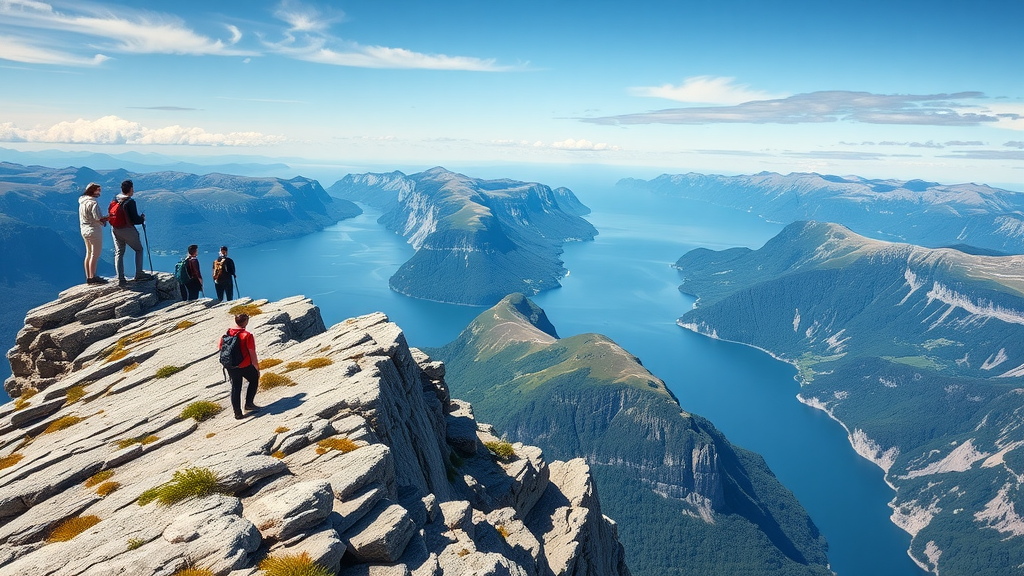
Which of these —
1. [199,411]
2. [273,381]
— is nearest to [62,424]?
[199,411]

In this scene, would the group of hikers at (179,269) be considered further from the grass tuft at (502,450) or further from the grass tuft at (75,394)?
the grass tuft at (502,450)

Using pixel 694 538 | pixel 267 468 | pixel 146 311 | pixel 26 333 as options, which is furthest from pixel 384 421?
pixel 694 538

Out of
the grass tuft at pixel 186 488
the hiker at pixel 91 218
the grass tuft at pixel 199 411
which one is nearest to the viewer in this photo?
the grass tuft at pixel 186 488

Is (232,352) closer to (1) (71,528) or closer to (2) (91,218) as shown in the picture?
(1) (71,528)

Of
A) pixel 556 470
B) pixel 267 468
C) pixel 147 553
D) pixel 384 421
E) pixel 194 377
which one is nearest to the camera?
pixel 147 553

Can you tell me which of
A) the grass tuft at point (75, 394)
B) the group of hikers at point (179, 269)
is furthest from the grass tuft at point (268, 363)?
the grass tuft at point (75, 394)

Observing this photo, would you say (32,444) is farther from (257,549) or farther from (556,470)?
(556,470)

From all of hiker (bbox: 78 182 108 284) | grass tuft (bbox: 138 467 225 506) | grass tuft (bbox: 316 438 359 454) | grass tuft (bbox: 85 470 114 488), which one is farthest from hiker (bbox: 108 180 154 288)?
grass tuft (bbox: 316 438 359 454)
